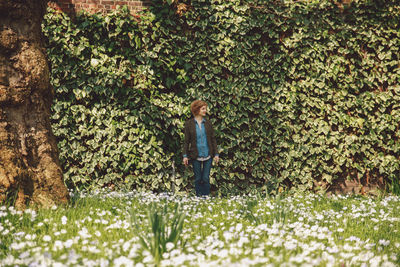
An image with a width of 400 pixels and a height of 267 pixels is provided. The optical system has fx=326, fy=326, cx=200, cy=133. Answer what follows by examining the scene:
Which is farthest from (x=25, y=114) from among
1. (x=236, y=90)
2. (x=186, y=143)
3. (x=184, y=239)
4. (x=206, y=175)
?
(x=236, y=90)

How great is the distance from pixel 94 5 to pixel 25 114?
2.84 metres

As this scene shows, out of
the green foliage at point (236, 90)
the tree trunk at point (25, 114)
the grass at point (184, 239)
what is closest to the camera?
the grass at point (184, 239)

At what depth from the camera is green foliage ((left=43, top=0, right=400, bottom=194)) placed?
5371mm

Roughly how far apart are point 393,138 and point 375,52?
1.65m

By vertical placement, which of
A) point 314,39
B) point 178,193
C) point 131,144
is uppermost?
point 314,39

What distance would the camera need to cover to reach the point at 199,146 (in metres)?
5.19

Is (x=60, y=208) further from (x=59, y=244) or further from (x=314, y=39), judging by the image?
(x=314, y=39)

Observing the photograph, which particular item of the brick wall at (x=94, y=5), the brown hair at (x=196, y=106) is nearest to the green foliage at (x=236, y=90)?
the brick wall at (x=94, y=5)

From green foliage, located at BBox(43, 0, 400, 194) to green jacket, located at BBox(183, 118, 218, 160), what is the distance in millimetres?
406

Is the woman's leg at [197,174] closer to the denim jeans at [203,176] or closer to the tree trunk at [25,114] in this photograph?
the denim jeans at [203,176]

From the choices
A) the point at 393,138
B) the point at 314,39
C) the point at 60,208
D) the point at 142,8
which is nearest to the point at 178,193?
the point at 60,208

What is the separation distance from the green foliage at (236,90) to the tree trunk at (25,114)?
5.57 ft

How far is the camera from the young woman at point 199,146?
17.0 feet

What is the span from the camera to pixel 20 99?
3402 mm
